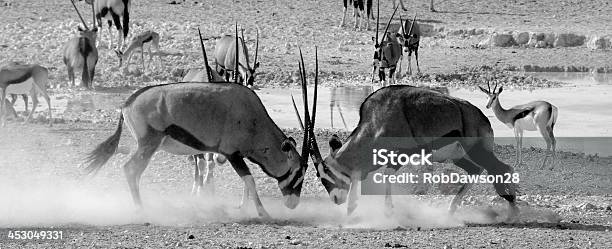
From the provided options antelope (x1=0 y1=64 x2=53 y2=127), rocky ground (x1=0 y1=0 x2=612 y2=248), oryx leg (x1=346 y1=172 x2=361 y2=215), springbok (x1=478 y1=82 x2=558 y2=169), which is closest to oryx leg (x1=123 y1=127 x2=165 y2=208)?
rocky ground (x1=0 y1=0 x2=612 y2=248)

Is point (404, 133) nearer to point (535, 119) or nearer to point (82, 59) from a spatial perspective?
point (535, 119)

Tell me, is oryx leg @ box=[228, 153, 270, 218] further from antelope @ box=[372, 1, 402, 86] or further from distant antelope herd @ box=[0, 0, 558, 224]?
antelope @ box=[372, 1, 402, 86]

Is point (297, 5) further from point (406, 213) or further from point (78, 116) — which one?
point (406, 213)

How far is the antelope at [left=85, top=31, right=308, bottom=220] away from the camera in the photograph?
912 centimetres

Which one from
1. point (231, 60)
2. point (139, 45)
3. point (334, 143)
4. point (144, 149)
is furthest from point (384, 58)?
point (144, 149)

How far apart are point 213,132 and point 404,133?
A: 1366 millimetres

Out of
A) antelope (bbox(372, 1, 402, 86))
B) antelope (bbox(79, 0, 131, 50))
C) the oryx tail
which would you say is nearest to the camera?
the oryx tail

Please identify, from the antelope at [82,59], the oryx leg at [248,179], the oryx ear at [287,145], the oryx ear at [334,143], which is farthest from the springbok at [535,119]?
the antelope at [82,59]

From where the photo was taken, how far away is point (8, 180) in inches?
424

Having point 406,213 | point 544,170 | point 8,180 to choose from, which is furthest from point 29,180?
point 544,170

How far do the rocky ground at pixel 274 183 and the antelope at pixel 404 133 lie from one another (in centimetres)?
27

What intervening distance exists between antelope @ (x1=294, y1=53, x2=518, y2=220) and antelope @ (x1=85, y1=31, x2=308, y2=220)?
0.25 metres

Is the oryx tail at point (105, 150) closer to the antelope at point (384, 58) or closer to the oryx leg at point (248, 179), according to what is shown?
the oryx leg at point (248, 179)

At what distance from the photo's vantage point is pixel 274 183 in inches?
423
